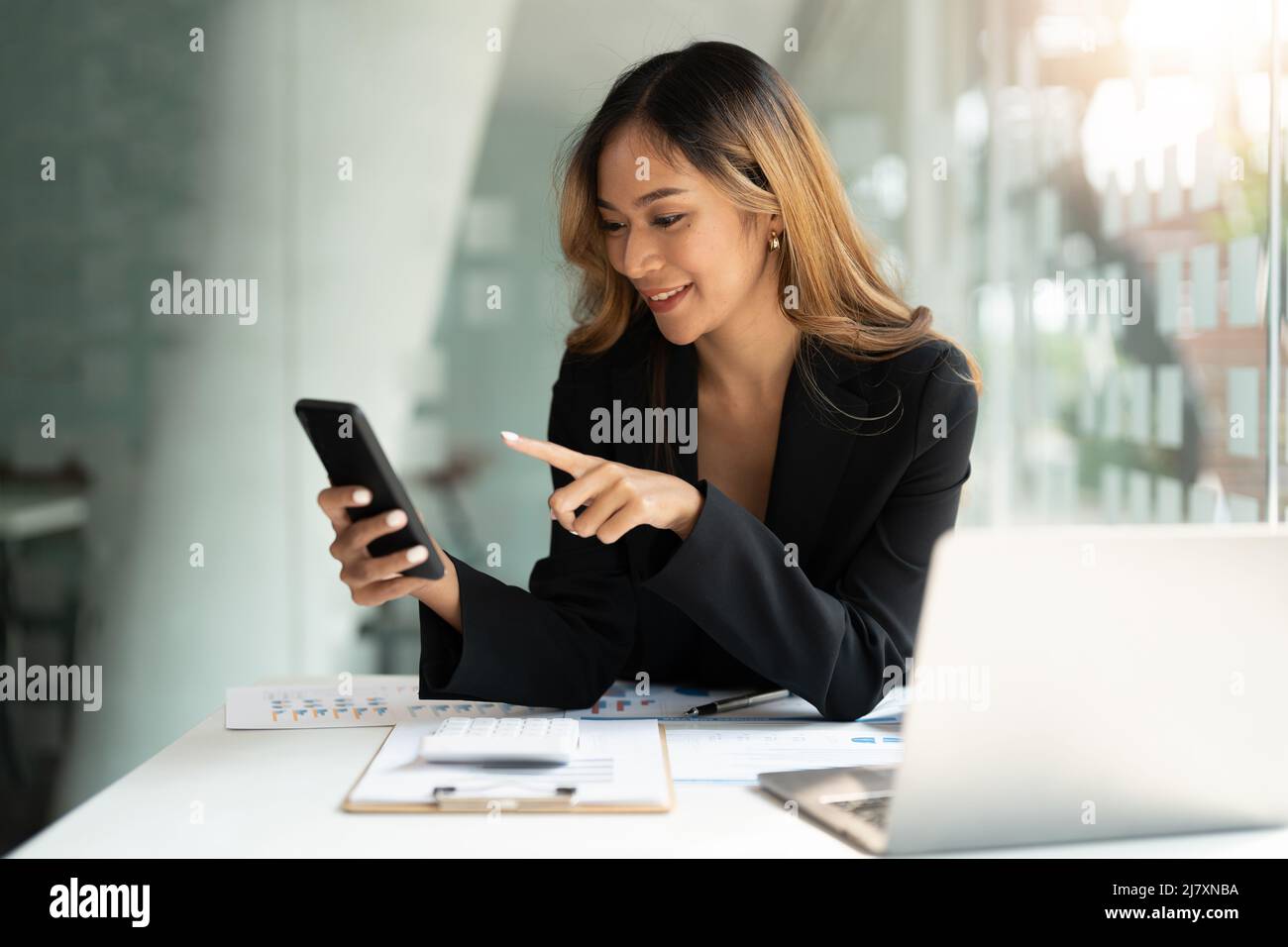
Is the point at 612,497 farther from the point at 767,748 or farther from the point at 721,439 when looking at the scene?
the point at 721,439

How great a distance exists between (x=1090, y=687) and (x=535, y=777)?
1.62ft

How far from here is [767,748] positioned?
125 cm

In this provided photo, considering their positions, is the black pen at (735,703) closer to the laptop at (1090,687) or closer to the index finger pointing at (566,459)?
the index finger pointing at (566,459)

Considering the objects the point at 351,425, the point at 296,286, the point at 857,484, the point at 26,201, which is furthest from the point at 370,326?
the point at 351,425

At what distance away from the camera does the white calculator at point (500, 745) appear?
1.11 metres

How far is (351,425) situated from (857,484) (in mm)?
779

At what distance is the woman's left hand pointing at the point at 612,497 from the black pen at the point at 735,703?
0.77 ft

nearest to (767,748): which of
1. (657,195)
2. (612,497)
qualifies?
(612,497)

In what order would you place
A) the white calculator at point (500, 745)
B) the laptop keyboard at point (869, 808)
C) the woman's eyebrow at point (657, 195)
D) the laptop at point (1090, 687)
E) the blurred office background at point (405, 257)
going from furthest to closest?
the blurred office background at point (405, 257)
the woman's eyebrow at point (657, 195)
the white calculator at point (500, 745)
the laptop keyboard at point (869, 808)
the laptop at point (1090, 687)

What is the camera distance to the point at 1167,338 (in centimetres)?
334

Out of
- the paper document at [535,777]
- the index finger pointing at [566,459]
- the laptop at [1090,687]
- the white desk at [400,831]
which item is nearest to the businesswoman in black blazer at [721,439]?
the index finger pointing at [566,459]

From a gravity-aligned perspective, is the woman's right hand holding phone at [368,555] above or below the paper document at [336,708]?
above

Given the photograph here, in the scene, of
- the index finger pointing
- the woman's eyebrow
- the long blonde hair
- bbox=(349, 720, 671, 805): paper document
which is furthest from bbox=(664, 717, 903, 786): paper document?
the woman's eyebrow
